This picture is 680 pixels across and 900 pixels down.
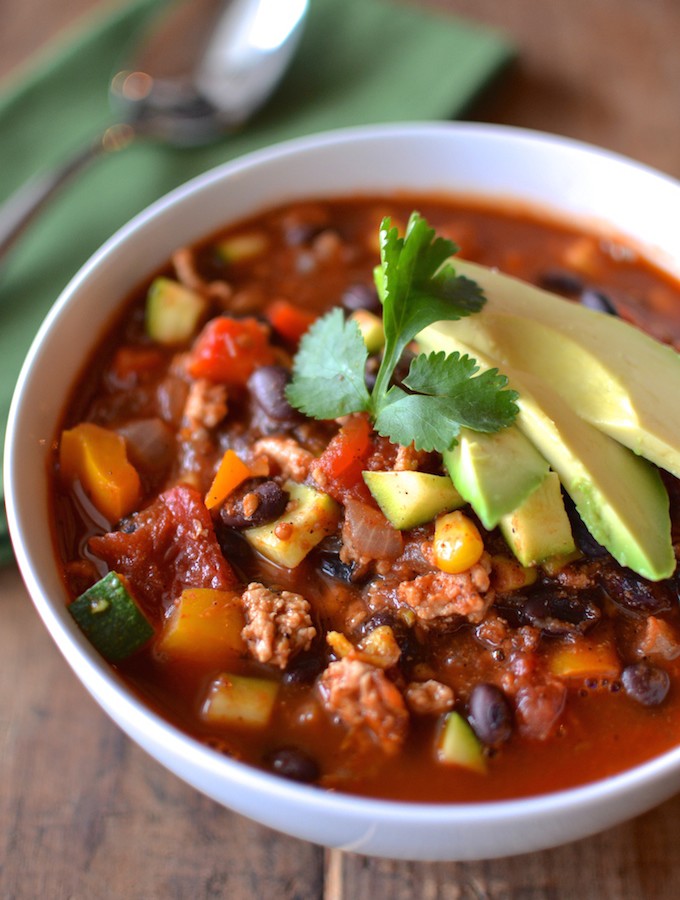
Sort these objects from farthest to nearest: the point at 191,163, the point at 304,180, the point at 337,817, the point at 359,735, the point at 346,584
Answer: the point at 191,163 < the point at 304,180 < the point at 346,584 < the point at 359,735 < the point at 337,817

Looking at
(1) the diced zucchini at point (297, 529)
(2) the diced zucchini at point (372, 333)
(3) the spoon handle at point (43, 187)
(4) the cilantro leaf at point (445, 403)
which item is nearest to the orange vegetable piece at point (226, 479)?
(1) the diced zucchini at point (297, 529)

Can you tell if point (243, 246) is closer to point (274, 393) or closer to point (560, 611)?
point (274, 393)

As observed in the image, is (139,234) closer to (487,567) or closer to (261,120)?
(261,120)

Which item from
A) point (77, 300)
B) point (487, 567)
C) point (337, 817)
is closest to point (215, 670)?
point (337, 817)

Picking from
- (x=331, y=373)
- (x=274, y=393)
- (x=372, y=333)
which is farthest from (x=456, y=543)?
(x=372, y=333)

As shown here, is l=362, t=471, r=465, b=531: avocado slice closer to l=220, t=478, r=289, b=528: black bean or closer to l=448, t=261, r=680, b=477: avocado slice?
l=220, t=478, r=289, b=528: black bean

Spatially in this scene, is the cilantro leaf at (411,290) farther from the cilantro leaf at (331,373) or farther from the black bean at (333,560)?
the black bean at (333,560)

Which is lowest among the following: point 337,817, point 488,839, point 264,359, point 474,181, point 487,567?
point 488,839

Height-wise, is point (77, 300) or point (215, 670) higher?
point (77, 300)
